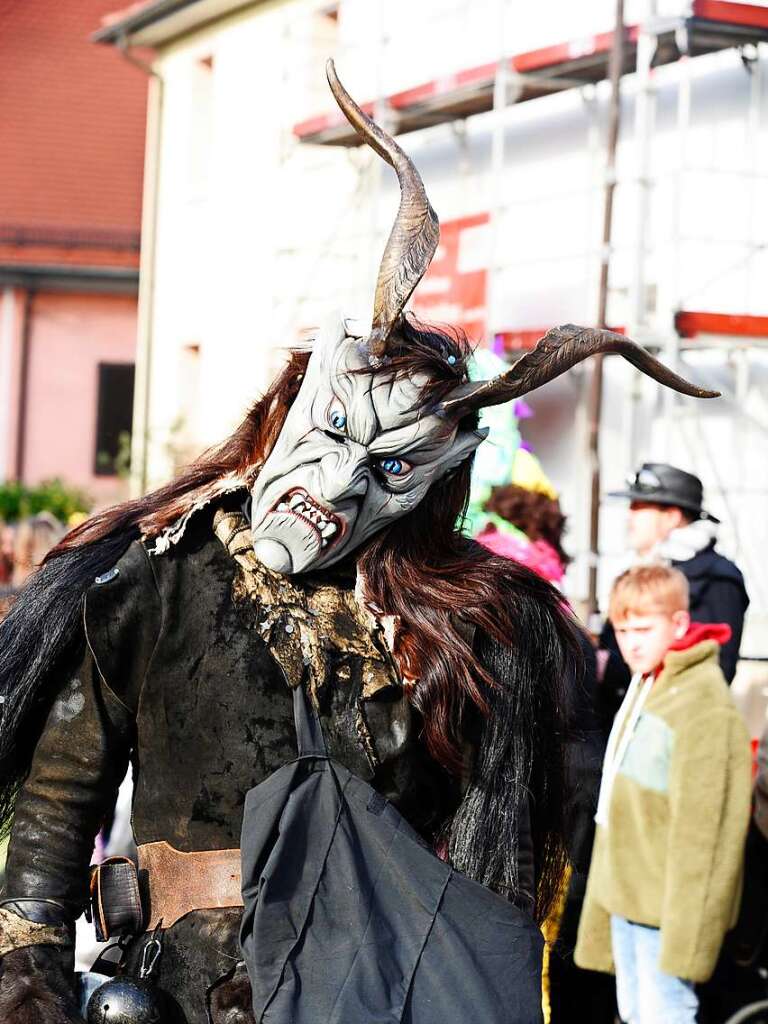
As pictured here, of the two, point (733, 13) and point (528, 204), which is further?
point (528, 204)

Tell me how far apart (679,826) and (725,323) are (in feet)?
18.5

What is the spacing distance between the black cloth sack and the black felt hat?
3744 millimetres

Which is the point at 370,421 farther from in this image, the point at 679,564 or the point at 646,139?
the point at 646,139

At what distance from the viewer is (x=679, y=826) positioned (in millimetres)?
4910

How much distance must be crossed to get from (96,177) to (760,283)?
646 inches

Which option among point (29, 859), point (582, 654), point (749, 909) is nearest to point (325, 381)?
point (582, 654)

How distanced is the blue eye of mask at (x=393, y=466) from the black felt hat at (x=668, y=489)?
11.8 feet

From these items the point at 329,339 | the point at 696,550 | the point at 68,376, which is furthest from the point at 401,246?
the point at 68,376

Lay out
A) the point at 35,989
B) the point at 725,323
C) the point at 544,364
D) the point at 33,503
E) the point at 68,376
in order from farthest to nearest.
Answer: the point at 68,376
the point at 33,503
the point at 725,323
the point at 544,364
the point at 35,989

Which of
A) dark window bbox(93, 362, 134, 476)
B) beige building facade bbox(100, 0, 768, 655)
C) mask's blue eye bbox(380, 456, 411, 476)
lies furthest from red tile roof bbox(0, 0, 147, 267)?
mask's blue eye bbox(380, 456, 411, 476)

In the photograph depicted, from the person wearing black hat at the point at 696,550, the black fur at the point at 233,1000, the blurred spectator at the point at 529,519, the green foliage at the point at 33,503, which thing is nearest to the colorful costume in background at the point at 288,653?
the black fur at the point at 233,1000

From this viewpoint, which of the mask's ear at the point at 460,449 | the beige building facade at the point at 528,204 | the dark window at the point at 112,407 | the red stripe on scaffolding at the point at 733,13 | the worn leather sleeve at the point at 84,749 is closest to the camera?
the worn leather sleeve at the point at 84,749

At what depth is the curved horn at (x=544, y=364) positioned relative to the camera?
2.33 meters

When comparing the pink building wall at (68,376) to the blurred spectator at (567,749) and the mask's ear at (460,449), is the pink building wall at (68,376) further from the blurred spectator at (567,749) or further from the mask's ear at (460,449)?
the mask's ear at (460,449)
